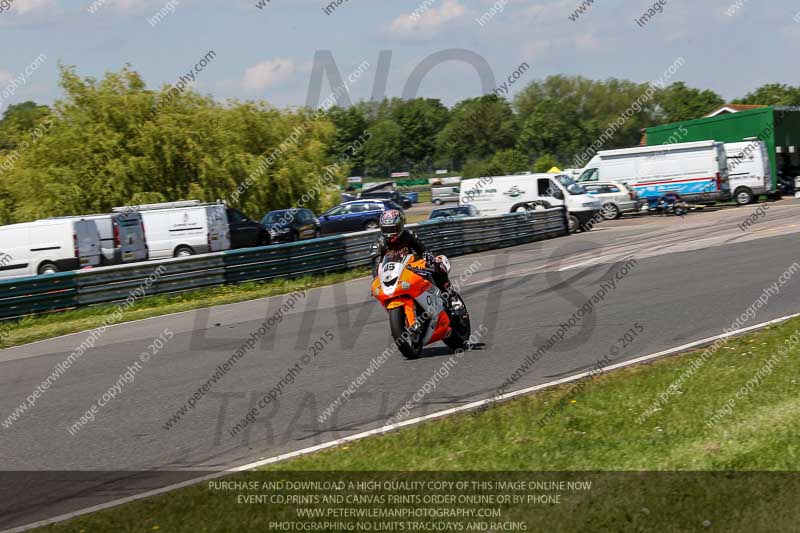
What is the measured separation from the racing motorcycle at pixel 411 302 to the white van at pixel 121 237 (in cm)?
1987

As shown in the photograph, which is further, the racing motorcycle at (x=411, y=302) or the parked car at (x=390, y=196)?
the parked car at (x=390, y=196)

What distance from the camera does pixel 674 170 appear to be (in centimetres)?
4012

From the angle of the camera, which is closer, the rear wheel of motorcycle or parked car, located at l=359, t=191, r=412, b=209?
the rear wheel of motorcycle

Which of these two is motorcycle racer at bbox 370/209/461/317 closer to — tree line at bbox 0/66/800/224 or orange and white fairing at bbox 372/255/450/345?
orange and white fairing at bbox 372/255/450/345

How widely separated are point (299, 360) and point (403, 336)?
1.63 meters

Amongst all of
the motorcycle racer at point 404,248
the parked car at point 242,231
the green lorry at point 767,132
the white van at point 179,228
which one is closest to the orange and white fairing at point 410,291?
the motorcycle racer at point 404,248

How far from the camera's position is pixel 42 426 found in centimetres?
857

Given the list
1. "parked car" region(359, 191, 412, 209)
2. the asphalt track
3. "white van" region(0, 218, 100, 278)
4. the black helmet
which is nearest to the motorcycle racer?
the black helmet

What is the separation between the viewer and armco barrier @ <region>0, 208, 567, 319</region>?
711 inches

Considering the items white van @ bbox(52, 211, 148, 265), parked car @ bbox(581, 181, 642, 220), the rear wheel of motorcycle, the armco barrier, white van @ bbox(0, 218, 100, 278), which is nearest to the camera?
the rear wheel of motorcycle

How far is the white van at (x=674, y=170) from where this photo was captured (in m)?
39.3

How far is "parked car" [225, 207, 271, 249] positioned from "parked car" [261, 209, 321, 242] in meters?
0.85

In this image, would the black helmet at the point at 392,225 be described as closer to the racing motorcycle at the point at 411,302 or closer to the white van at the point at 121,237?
the racing motorcycle at the point at 411,302

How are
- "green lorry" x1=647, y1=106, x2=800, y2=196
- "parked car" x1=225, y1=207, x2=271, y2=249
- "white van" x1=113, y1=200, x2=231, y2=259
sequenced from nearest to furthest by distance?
"white van" x1=113, y1=200, x2=231, y2=259, "parked car" x1=225, y1=207, x2=271, y2=249, "green lorry" x1=647, y1=106, x2=800, y2=196
